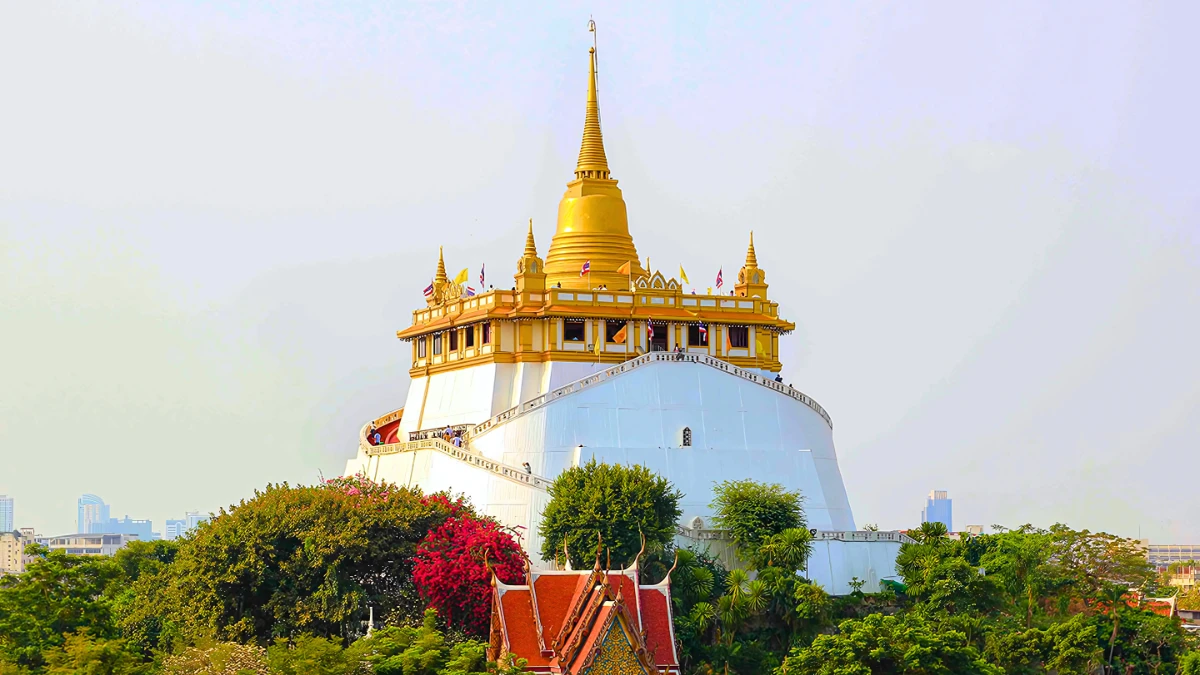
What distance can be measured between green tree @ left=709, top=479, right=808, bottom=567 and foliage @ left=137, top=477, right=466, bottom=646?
10113 mm

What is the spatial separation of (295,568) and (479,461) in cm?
1023

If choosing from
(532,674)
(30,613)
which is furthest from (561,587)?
(30,613)

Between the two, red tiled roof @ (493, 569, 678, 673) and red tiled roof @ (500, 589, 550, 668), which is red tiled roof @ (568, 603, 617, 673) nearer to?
red tiled roof @ (493, 569, 678, 673)

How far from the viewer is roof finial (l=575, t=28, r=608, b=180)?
252 ft

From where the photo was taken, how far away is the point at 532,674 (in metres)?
48.3

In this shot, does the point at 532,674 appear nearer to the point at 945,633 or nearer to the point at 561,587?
the point at 561,587

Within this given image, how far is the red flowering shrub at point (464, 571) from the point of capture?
54.1 metres

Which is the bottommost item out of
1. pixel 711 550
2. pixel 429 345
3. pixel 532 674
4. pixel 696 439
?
pixel 532 674

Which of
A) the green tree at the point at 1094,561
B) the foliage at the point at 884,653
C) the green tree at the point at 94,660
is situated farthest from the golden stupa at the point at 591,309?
the green tree at the point at 94,660

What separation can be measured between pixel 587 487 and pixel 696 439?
792 centimetres

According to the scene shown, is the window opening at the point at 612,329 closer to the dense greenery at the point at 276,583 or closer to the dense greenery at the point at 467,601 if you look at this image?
the dense greenery at the point at 467,601

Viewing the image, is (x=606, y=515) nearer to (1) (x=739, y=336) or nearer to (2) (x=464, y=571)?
(2) (x=464, y=571)

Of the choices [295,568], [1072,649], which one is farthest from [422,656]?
[1072,649]

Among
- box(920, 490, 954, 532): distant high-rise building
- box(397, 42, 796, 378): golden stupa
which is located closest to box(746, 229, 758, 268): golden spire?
box(397, 42, 796, 378): golden stupa
